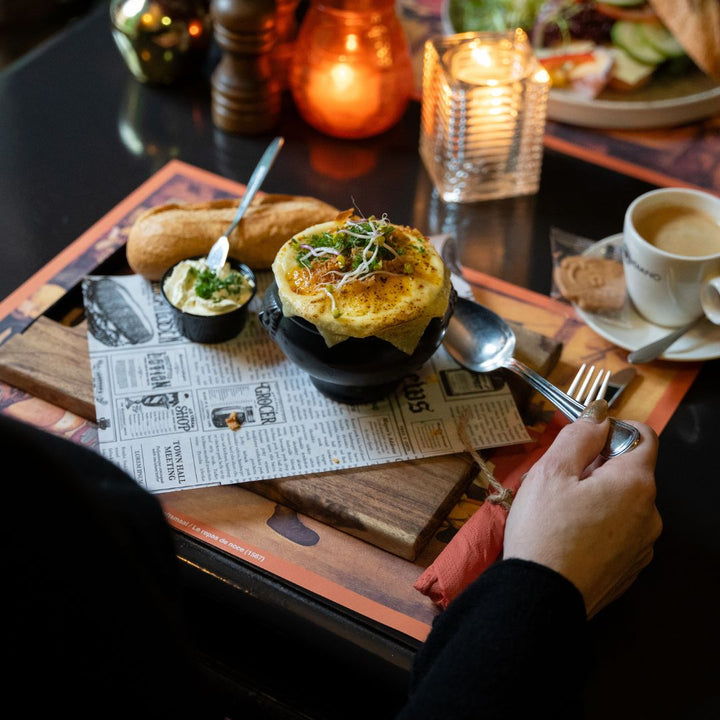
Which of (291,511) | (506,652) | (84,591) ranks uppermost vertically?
(84,591)

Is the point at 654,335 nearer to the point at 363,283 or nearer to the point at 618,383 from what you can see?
→ the point at 618,383

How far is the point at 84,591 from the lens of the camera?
56cm

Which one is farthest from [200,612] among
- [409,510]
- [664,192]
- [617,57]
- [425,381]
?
[617,57]

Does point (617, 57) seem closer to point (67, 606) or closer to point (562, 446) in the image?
point (562, 446)

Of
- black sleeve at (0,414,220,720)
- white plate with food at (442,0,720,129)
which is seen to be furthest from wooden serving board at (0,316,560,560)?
white plate with food at (442,0,720,129)

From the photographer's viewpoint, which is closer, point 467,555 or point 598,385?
point 467,555

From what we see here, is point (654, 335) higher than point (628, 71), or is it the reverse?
point (628, 71)

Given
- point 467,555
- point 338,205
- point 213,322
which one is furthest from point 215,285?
point 467,555

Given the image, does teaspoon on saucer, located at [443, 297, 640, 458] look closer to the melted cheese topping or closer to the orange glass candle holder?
the melted cheese topping

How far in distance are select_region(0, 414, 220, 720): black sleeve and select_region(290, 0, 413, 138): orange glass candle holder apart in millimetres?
1005

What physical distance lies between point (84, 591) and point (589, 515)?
51 centimetres

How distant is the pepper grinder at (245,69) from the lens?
1.37 meters

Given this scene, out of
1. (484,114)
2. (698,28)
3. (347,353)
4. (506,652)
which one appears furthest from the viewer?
(698,28)

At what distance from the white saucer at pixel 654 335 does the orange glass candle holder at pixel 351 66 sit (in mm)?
522
